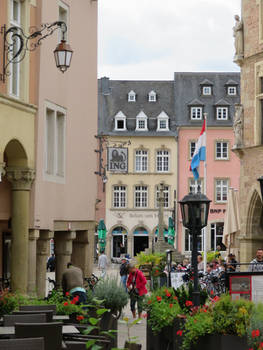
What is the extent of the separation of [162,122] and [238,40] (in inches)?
1622

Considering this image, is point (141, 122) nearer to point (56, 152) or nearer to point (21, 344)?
point (56, 152)

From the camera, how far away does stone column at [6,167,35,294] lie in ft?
64.8

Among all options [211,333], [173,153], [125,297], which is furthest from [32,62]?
[173,153]

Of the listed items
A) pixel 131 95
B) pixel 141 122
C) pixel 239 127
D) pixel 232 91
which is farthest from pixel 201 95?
pixel 239 127

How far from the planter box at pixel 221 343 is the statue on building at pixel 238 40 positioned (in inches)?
797

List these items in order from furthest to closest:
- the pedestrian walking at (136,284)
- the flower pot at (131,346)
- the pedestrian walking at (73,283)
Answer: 1. the pedestrian walking at (136,284)
2. the pedestrian walking at (73,283)
3. the flower pot at (131,346)

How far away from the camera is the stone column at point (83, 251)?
24828 mm

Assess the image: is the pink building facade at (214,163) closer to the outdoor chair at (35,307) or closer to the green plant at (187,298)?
the green plant at (187,298)

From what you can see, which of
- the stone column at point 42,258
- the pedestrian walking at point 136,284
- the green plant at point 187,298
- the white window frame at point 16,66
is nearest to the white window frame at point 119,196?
the stone column at point 42,258

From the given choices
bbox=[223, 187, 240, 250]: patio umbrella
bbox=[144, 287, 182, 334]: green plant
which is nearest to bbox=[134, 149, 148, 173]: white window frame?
bbox=[223, 187, 240, 250]: patio umbrella

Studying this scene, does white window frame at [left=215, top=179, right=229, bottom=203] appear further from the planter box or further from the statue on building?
the planter box

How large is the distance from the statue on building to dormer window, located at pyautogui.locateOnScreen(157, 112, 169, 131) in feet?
133

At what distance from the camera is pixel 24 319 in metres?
11.8

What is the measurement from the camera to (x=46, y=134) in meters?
21.5
